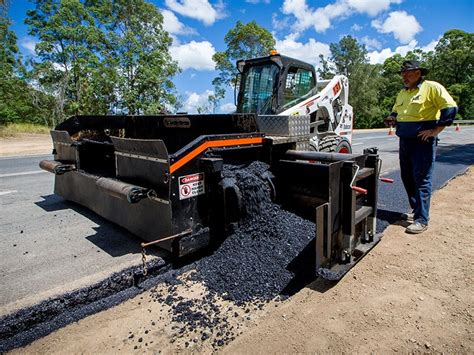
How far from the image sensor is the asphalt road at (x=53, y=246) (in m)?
2.56

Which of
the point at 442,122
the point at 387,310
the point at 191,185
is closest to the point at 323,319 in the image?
the point at 387,310

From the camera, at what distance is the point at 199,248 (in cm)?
288

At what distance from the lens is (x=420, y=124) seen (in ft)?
12.1

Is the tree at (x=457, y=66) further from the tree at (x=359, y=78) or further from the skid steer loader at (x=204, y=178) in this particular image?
the skid steer loader at (x=204, y=178)

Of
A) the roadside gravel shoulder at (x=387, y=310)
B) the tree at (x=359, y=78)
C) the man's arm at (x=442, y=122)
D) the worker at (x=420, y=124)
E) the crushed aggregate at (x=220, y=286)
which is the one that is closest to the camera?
the roadside gravel shoulder at (x=387, y=310)

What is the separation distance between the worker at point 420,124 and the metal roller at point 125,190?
2892 millimetres

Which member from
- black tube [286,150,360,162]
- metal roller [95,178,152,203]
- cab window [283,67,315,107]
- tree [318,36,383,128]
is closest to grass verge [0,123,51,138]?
cab window [283,67,315,107]

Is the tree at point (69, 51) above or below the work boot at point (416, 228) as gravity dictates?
above

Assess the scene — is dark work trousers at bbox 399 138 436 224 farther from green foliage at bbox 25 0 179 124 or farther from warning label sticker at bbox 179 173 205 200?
green foliage at bbox 25 0 179 124

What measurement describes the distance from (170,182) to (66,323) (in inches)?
48.5

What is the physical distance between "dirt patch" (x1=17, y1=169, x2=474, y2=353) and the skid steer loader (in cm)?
25

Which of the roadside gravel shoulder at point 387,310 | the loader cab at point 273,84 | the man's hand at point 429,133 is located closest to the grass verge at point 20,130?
the loader cab at point 273,84

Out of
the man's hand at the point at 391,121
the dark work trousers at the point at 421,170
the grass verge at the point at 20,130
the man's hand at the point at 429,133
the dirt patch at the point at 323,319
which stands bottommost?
the dirt patch at the point at 323,319

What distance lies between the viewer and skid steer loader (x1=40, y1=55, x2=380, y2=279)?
269 centimetres
